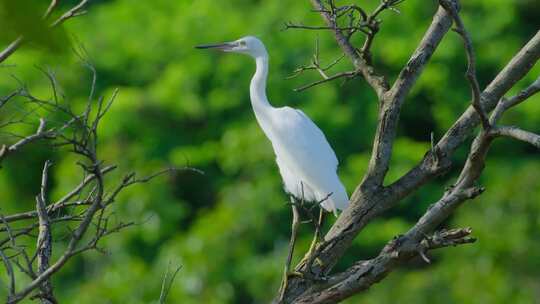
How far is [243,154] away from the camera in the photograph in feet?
28.8

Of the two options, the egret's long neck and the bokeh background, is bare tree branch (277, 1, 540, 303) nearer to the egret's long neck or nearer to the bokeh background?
the egret's long neck

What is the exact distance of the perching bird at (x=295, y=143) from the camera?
12.1ft

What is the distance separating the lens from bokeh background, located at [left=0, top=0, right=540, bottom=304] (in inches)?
284

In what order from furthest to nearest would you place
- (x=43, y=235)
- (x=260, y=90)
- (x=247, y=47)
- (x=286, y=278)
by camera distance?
(x=247, y=47) → (x=260, y=90) → (x=286, y=278) → (x=43, y=235)

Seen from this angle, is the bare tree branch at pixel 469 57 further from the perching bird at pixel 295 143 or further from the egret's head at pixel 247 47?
the egret's head at pixel 247 47

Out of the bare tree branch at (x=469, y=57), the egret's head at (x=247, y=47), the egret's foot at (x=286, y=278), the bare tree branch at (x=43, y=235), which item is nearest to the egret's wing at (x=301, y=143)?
the egret's head at (x=247, y=47)

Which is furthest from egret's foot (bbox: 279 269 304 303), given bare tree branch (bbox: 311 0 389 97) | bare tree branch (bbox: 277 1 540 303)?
bare tree branch (bbox: 311 0 389 97)

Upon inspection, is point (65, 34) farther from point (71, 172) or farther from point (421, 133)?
point (421, 133)

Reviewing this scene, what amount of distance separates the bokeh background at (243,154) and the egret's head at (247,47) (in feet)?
10.1

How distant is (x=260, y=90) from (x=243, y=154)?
5.12m

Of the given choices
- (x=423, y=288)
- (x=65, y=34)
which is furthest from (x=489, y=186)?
(x=65, y=34)

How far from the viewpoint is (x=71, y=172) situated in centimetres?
861

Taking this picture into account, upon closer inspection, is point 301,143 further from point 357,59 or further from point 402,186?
point 402,186

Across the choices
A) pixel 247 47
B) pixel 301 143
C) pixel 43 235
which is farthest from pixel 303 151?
pixel 43 235
